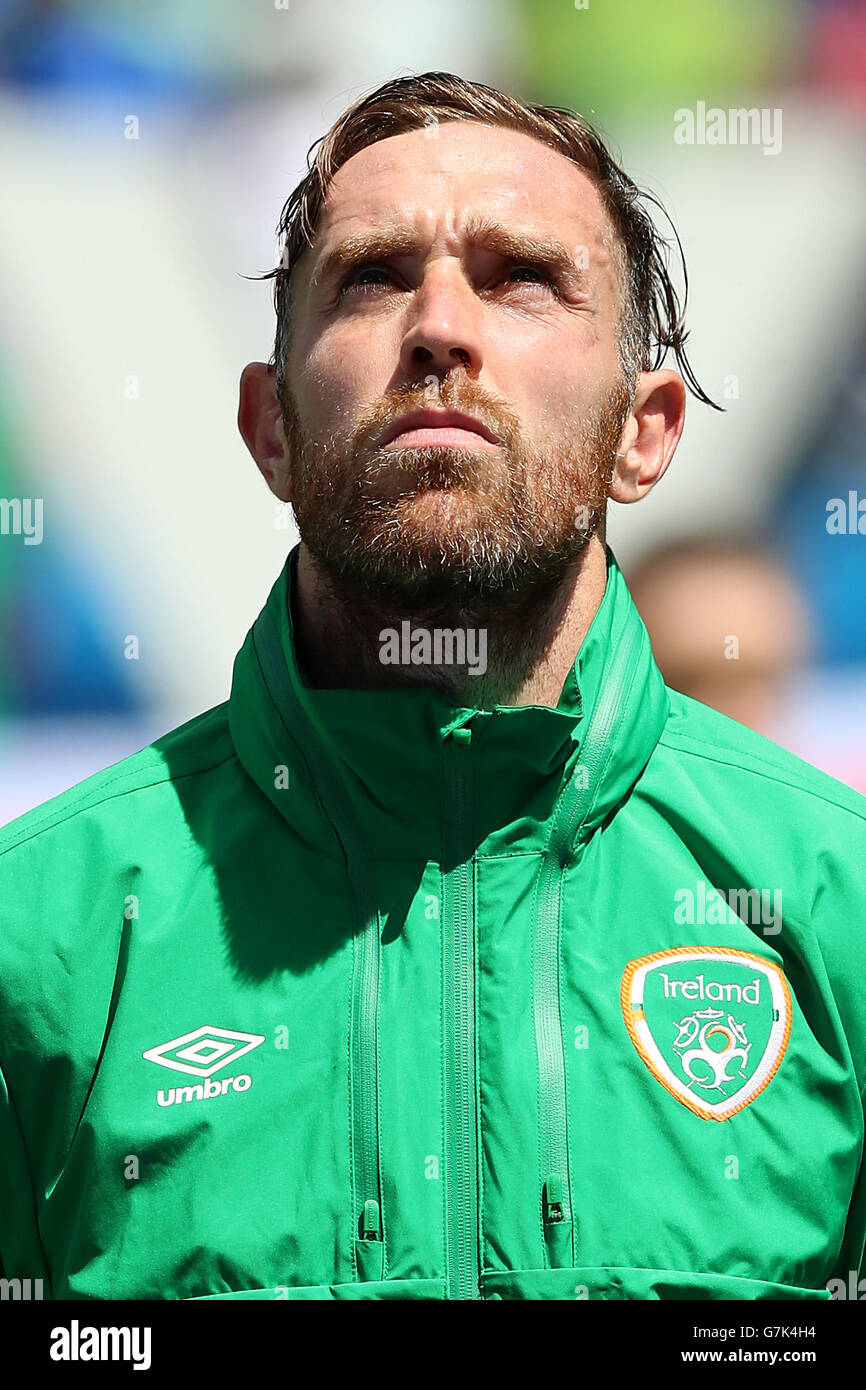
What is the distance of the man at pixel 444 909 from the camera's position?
5.00 feet

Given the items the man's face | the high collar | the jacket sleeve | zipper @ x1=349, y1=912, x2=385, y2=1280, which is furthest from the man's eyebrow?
the jacket sleeve

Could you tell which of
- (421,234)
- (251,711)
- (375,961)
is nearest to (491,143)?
(421,234)

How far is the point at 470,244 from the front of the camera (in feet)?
5.95

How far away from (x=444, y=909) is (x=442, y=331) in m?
0.70

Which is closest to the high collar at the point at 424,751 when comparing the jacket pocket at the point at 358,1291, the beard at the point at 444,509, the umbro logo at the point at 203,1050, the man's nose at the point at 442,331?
the beard at the point at 444,509

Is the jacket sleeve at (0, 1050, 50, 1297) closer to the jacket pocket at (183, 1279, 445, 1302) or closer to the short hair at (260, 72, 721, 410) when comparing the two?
the jacket pocket at (183, 1279, 445, 1302)

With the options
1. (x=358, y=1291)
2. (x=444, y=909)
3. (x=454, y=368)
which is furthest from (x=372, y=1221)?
(x=454, y=368)

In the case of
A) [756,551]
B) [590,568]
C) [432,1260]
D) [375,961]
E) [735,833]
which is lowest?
[432,1260]

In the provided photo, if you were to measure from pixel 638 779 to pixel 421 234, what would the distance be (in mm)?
764

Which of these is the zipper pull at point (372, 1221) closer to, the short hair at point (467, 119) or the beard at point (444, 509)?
the beard at point (444, 509)

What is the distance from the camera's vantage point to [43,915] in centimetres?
167

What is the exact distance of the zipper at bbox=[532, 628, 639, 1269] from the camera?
1.51 metres

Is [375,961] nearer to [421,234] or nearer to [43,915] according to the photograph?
[43,915]

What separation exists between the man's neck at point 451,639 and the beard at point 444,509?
0.02 meters
